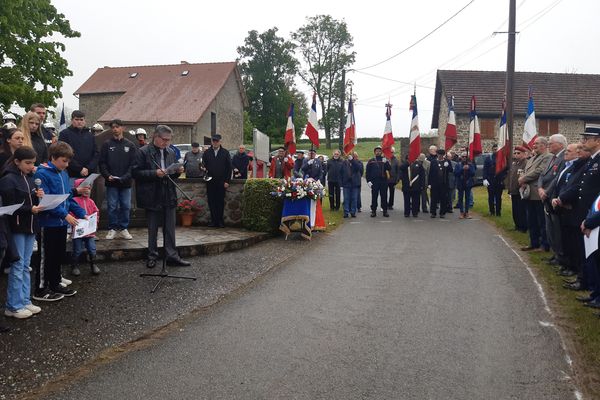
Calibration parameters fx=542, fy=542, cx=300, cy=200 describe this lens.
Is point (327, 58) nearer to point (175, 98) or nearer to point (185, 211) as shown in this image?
point (175, 98)

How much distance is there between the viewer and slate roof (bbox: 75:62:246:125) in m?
40.3

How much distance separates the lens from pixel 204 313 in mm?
5973

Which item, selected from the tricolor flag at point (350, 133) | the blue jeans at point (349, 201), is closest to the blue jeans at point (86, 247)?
the blue jeans at point (349, 201)

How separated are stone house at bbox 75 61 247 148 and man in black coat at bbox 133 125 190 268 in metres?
31.3

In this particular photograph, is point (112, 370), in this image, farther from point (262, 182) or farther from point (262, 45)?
point (262, 45)

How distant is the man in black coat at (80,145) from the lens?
8188mm

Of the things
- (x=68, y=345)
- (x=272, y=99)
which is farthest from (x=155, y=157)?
(x=272, y=99)

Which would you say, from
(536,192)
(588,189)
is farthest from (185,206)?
(588,189)

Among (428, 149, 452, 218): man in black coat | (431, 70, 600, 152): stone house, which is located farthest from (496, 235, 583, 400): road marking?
(431, 70, 600, 152): stone house

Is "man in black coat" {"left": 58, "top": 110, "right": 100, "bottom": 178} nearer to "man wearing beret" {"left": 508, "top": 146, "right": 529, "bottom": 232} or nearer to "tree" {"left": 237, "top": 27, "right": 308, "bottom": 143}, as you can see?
"man wearing beret" {"left": 508, "top": 146, "right": 529, "bottom": 232}

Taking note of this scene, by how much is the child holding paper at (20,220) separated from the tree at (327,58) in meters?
57.7

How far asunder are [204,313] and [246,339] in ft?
3.36

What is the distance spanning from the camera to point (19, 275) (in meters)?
5.42

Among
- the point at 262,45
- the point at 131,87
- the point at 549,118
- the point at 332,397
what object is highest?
the point at 262,45
